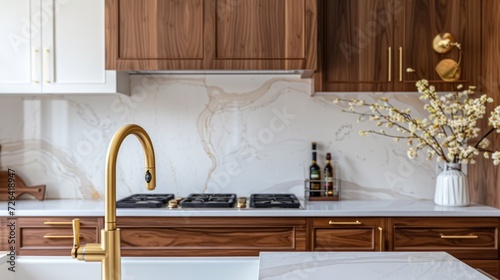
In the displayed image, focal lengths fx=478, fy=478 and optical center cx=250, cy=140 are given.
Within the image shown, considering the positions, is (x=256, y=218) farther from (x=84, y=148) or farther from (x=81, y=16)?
(x=81, y=16)

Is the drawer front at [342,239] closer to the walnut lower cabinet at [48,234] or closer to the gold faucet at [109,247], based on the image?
the walnut lower cabinet at [48,234]

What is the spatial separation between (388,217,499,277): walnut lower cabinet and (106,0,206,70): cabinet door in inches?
→ 53.9

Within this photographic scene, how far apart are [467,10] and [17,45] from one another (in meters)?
2.51

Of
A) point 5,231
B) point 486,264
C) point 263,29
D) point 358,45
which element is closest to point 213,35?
point 263,29

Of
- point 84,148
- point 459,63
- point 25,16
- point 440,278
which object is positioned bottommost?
point 440,278

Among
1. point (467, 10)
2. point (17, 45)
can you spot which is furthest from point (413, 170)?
point (17, 45)

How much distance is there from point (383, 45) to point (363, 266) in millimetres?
1766

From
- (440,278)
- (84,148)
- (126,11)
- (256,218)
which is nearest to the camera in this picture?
Result: (440,278)

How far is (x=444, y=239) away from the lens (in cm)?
243

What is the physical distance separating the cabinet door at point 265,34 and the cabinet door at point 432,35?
538 millimetres

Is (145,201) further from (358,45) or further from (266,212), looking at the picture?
(358,45)

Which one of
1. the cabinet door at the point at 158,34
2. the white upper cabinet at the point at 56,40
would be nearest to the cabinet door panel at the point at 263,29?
the cabinet door at the point at 158,34

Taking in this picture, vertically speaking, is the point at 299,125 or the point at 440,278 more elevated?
the point at 299,125

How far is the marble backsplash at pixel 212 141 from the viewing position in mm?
2973
